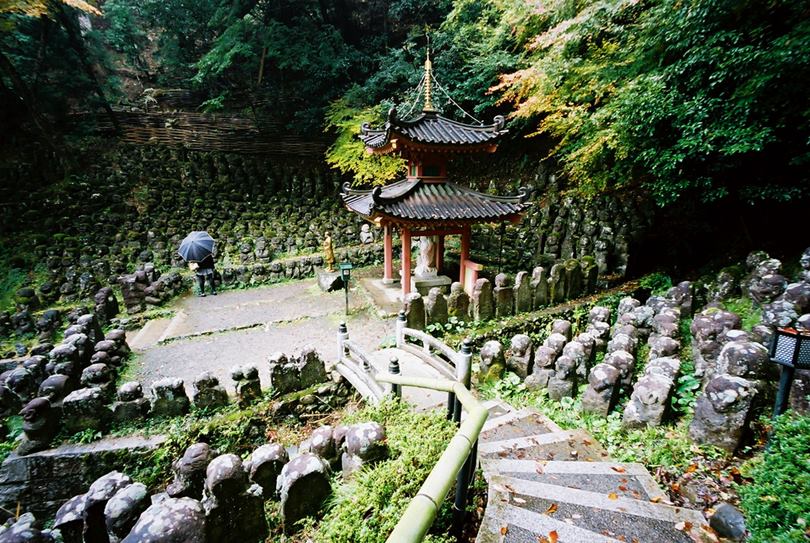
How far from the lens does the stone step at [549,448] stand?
11.7 feet

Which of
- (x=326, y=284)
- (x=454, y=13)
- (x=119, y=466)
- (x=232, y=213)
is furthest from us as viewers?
(x=232, y=213)

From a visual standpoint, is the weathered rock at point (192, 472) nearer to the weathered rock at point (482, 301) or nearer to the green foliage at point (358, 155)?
the weathered rock at point (482, 301)

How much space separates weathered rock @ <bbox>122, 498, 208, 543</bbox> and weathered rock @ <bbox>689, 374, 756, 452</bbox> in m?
4.37

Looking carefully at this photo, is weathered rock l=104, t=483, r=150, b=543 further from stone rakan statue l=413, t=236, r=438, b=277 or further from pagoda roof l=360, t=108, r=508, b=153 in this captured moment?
stone rakan statue l=413, t=236, r=438, b=277

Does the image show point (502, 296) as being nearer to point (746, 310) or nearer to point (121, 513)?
point (746, 310)

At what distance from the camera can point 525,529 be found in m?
2.59

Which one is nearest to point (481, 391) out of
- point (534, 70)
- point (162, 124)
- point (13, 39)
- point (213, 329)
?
point (213, 329)

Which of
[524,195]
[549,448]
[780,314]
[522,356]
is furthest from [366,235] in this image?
[780,314]

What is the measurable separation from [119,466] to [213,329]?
395cm

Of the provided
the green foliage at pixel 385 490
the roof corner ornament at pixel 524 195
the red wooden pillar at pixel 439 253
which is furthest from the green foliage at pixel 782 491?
the red wooden pillar at pixel 439 253

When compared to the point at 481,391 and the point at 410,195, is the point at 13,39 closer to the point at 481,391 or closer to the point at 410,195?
the point at 410,195

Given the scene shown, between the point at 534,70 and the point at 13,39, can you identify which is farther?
the point at 13,39

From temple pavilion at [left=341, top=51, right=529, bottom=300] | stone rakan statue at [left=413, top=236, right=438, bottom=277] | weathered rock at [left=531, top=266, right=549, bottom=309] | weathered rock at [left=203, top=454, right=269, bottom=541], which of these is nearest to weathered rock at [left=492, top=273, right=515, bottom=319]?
weathered rock at [left=531, top=266, right=549, bottom=309]

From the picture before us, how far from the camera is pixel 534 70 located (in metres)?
9.82
